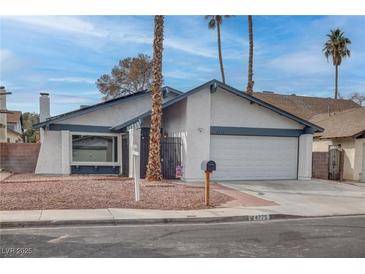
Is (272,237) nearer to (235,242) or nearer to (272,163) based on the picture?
(235,242)

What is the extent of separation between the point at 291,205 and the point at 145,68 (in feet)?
107

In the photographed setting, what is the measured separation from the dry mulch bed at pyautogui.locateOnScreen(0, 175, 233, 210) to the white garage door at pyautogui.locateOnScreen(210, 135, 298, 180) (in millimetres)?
4319

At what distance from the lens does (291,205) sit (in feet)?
38.2

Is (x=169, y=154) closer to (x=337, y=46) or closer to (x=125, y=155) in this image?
(x=125, y=155)

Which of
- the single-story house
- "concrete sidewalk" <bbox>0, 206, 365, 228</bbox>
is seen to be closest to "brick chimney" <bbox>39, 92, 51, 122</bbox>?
the single-story house

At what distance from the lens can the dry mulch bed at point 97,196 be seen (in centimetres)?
1022

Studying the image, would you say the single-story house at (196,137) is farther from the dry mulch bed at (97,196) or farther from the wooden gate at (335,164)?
the dry mulch bed at (97,196)

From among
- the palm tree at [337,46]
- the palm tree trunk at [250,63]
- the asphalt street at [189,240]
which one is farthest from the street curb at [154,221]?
the palm tree at [337,46]

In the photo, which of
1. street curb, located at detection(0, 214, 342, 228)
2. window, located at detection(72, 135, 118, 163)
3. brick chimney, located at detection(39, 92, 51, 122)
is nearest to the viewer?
street curb, located at detection(0, 214, 342, 228)

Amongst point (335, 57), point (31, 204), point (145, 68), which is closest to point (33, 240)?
point (31, 204)

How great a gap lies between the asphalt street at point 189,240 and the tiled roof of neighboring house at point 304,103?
86.7 feet

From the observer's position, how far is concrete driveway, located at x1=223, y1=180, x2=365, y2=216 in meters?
11.0

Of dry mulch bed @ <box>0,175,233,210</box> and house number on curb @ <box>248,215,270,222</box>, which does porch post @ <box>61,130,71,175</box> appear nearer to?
dry mulch bed @ <box>0,175,233,210</box>

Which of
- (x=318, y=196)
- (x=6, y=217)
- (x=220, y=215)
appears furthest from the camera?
(x=318, y=196)
